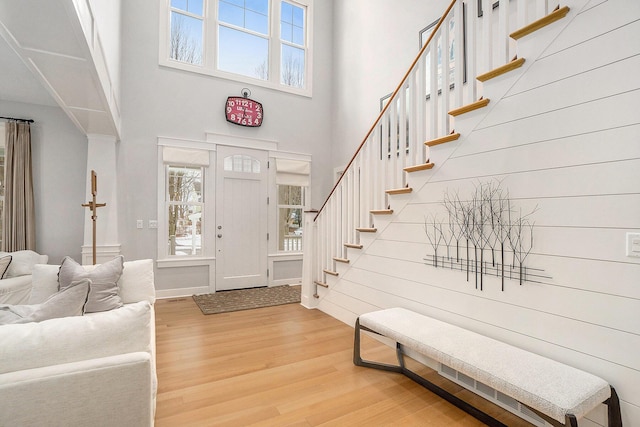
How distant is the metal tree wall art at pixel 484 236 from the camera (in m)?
2.03

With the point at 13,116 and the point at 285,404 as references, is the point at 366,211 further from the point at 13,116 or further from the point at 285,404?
the point at 13,116

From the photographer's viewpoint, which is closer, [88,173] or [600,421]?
[600,421]

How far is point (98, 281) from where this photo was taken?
2.50 metres

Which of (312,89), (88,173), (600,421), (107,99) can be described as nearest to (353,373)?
(600,421)

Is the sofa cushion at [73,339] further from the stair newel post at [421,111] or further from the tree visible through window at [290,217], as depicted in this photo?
the tree visible through window at [290,217]

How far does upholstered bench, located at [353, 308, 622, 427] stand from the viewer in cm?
146

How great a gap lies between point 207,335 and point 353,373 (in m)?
1.65

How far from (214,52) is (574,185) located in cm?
535

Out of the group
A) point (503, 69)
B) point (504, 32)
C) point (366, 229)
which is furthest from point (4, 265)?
point (504, 32)

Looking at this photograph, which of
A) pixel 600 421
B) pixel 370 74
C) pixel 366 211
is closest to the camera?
pixel 600 421

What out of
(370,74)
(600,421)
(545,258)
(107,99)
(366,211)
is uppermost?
(370,74)

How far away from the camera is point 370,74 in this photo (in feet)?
17.2

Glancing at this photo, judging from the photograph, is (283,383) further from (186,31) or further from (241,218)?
(186,31)

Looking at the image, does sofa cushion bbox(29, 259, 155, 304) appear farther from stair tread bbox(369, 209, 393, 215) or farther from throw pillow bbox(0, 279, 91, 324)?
stair tread bbox(369, 209, 393, 215)
